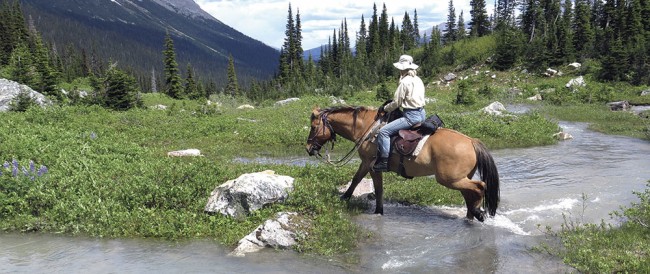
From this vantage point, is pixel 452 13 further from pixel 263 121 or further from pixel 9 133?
pixel 9 133

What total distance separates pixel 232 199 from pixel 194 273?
8.62ft

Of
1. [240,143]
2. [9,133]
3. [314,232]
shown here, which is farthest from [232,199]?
[240,143]

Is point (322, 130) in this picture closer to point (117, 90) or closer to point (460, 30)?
point (117, 90)

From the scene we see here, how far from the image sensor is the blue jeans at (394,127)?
10188mm

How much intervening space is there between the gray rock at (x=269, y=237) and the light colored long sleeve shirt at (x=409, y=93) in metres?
3.69

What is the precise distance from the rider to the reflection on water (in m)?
1.62

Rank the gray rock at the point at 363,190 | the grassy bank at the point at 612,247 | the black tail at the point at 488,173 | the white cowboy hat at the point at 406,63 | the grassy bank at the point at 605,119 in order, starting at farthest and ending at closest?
1. the grassy bank at the point at 605,119
2. the gray rock at the point at 363,190
3. the white cowboy hat at the point at 406,63
4. the black tail at the point at 488,173
5. the grassy bank at the point at 612,247

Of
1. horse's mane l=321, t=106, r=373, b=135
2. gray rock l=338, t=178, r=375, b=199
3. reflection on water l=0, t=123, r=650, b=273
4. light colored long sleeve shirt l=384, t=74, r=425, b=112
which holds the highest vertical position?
light colored long sleeve shirt l=384, t=74, r=425, b=112

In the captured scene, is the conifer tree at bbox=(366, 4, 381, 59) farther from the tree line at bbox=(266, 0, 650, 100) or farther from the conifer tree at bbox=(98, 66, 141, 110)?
the conifer tree at bbox=(98, 66, 141, 110)

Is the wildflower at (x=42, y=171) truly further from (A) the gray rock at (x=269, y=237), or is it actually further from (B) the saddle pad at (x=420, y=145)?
(B) the saddle pad at (x=420, y=145)

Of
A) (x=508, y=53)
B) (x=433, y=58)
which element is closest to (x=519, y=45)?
(x=508, y=53)

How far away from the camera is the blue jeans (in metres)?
10.2

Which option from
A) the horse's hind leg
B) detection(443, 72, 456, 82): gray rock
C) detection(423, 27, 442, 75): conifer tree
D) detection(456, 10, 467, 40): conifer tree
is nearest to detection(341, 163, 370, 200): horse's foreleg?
the horse's hind leg

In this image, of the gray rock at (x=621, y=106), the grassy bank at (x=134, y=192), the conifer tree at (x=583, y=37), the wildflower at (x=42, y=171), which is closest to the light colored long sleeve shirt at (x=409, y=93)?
the grassy bank at (x=134, y=192)
